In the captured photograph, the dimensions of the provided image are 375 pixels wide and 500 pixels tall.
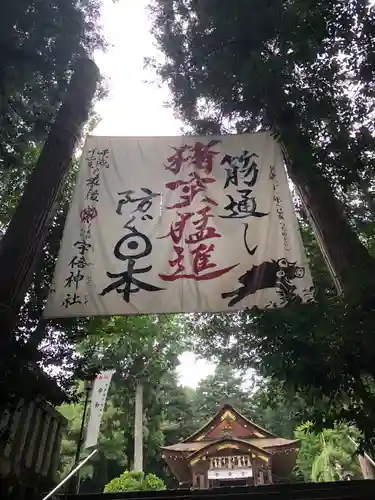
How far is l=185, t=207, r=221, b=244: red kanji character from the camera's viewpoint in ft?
14.1

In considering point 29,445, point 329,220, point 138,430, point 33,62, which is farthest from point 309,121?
point 138,430

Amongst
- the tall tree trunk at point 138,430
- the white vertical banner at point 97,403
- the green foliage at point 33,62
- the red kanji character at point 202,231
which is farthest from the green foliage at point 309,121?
the tall tree trunk at point 138,430

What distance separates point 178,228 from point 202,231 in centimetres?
24

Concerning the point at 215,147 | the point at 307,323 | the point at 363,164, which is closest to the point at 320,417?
the point at 307,323

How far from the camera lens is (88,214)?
4.52 metres

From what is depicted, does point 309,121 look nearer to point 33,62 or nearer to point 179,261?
point 179,261

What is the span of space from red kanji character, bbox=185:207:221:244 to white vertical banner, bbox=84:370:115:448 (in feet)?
12.2

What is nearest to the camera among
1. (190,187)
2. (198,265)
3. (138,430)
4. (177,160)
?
(198,265)

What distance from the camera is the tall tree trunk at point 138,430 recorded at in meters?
18.3

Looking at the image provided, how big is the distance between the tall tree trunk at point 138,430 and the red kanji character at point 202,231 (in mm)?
16207

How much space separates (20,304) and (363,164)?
3596 mm

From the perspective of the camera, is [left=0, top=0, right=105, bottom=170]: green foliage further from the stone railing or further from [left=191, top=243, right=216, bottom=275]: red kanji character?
the stone railing

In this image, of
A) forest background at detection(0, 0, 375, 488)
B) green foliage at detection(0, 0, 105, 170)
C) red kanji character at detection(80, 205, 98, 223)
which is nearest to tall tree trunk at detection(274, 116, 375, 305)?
forest background at detection(0, 0, 375, 488)

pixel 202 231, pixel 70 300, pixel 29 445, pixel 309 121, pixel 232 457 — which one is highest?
pixel 309 121
